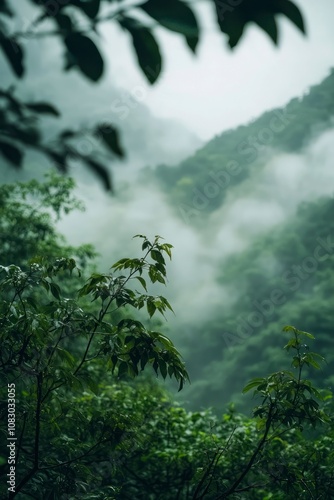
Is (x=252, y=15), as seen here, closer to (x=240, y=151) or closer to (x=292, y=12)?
(x=292, y=12)

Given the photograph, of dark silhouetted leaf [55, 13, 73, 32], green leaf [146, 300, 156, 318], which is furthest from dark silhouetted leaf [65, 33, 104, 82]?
green leaf [146, 300, 156, 318]

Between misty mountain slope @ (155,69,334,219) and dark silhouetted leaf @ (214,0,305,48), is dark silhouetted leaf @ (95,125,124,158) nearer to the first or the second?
dark silhouetted leaf @ (214,0,305,48)

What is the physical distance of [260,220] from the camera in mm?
39125

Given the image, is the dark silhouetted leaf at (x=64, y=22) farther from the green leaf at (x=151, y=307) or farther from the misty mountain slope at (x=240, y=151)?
the misty mountain slope at (x=240, y=151)

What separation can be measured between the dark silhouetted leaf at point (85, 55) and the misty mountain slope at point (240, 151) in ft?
114

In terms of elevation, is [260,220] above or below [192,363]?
above

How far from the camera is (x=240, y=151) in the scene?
124ft

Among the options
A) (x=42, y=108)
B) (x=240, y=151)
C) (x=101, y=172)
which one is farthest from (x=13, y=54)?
(x=240, y=151)

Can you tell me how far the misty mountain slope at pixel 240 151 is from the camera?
119ft

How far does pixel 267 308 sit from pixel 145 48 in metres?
28.4

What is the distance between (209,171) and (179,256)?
5972 mm

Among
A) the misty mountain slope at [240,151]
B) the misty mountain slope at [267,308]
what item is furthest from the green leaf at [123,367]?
the misty mountain slope at [240,151]

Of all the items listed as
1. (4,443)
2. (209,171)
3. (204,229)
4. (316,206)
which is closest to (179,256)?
(204,229)

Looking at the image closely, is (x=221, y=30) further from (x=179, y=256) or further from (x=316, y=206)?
(x=179, y=256)
